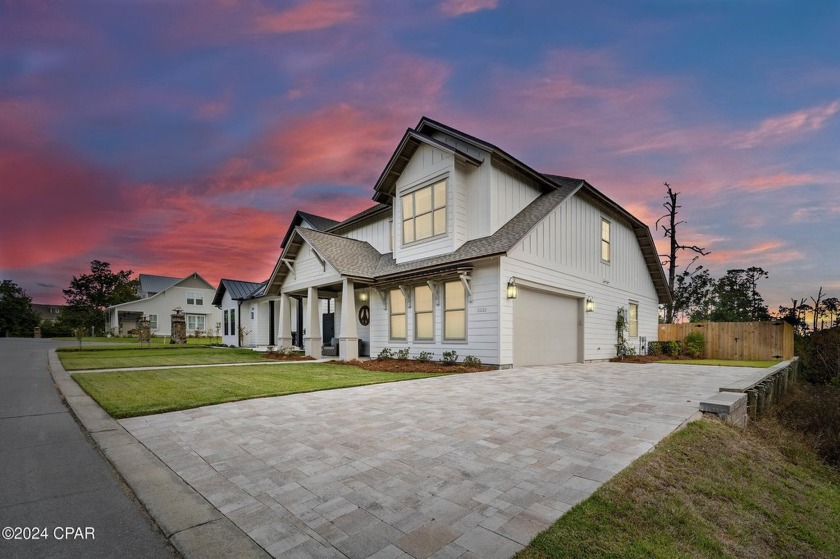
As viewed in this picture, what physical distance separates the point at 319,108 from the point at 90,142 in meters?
7.99

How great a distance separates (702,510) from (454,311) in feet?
29.7

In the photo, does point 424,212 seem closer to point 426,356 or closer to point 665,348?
point 426,356

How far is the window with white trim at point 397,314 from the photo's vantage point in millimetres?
13438

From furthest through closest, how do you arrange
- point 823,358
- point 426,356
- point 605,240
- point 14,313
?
1. point 14,313
2. point 605,240
3. point 823,358
4. point 426,356

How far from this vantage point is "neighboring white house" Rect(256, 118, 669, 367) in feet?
36.9

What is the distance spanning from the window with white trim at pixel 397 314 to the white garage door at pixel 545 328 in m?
4.00

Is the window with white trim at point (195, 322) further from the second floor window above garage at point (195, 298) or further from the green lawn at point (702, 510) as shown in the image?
the green lawn at point (702, 510)

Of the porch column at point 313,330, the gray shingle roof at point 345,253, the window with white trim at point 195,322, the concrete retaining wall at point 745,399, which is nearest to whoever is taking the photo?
the concrete retaining wall at point 745,399

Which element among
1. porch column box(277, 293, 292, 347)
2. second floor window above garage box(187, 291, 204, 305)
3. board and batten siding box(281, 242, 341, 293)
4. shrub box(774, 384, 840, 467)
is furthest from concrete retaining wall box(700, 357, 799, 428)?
second floor window above garage box(187, 291, 204, 305)

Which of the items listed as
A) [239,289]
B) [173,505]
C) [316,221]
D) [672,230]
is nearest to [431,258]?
[173,505]

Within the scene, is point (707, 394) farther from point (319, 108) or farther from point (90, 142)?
point (90, 142)

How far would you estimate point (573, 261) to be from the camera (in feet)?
45.4

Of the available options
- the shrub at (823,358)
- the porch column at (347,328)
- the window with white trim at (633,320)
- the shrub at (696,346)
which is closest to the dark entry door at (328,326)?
the porch column at (347,328)

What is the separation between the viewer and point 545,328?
12.8 meters
